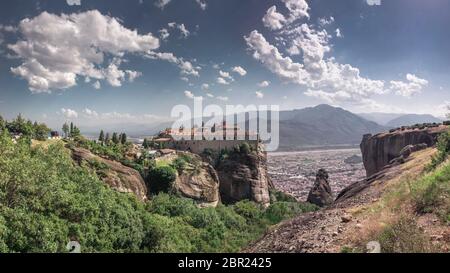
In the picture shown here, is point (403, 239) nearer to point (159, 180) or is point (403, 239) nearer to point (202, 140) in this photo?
point (159, 180)

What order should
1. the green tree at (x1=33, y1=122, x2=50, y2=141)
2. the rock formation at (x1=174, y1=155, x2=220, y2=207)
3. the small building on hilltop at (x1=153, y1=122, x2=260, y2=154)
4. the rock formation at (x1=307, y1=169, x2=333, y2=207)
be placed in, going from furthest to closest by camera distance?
1. the rock formation at (x1=307, y1=169, x2=333, y2=207)
2. the small building on hilltop at (x1=153, y1=122, x2=260, y2=154)
3. the rock formation at (x1=174, y1=155, x2=220, y2=207)
4. the green tree at (x1=33, y1=122, x2=50, y2=141)

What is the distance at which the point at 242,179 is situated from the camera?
49.3 m

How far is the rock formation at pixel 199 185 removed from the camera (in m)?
38.6

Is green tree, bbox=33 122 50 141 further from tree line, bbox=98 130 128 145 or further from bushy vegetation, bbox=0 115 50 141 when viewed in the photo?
tree line, bbox=98 130 128 145

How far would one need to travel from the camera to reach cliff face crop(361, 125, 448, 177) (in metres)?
38.9

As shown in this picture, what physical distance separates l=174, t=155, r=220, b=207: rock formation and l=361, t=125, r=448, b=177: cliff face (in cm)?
2221

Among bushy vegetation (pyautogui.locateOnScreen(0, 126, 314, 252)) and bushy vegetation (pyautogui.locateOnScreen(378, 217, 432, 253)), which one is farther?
bushy vegetation (pyautogui.locateOnScreen(0, 126, 314, 252))

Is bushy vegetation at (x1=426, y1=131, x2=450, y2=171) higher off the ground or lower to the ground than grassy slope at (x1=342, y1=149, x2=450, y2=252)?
higher

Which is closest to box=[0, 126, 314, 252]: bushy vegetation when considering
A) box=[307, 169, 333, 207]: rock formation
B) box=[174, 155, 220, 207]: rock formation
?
box=[174, 155, 220, 207]: rock formation

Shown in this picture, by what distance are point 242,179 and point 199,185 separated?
35.4ft

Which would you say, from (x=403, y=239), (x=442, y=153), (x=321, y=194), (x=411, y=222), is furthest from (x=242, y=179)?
(x=403, y=239)

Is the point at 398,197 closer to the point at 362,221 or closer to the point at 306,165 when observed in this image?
the point at 362,221
